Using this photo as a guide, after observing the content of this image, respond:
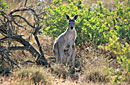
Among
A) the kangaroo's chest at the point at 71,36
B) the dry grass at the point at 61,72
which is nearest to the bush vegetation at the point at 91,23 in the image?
the dry grass at the point at 61,72

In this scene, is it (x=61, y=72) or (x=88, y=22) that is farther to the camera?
(x=88, y=22)

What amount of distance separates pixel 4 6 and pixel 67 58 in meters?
2.53

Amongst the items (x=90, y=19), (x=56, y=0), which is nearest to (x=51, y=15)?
(x=56, y=0)

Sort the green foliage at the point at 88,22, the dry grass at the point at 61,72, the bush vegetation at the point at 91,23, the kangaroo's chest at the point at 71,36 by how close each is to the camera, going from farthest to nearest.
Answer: the green foliage at the point at 88,22
the bush vegetation at the point at 91,23
the kangaroo's chest at the point at 71,36
the dry grass at the point at 61,72

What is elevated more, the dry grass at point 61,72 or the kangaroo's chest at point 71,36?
the kangaroo's chest at point 71,36

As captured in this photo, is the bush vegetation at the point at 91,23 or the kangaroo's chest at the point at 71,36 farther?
the bush vegetation at the point at 91,23

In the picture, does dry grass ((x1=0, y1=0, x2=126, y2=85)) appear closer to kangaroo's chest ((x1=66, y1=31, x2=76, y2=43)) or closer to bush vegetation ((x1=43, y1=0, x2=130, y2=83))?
bush vegetation ((x1=43, y1=0, x2=130, y2=83))

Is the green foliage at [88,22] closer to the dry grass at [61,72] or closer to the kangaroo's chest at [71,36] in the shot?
the dry grass at [61,72]

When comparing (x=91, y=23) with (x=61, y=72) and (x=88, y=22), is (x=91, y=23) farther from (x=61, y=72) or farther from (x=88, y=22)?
(x=61, y=72)

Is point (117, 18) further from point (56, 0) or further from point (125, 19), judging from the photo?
point (56, 0)

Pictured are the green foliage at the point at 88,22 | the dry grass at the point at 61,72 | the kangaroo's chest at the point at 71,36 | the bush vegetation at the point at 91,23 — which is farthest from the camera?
the green foliage at the point at 88,22

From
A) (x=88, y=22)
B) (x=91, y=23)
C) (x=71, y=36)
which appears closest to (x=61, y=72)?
(x=71, y=36)

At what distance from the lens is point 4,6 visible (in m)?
7.27

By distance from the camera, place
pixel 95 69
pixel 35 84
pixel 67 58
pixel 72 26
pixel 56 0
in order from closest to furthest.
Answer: pixel 35 84, pixel 95 69, pixel 72 26, pixel 67 58, pixel 56 0
